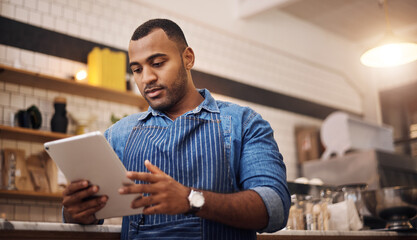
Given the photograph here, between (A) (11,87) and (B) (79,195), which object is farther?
(A) (11,87)

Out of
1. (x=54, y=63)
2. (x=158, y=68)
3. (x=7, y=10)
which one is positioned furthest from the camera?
(x=54, y=63)

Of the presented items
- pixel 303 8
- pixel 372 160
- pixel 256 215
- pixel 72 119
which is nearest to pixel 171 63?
pixel 256 215

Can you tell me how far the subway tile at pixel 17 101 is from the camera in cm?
404

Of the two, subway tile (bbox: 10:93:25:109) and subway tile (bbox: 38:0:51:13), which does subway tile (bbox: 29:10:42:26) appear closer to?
subway tile (bbox: 38:0:51:13)

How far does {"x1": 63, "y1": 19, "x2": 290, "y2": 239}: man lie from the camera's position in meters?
1.40

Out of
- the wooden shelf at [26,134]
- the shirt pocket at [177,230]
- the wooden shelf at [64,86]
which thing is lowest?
the shirt pocket at [177,230]

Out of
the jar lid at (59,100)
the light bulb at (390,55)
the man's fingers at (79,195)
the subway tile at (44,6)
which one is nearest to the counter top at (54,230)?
the man's fingers at (79,195)

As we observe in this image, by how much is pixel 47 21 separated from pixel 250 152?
A: 333 centimetres

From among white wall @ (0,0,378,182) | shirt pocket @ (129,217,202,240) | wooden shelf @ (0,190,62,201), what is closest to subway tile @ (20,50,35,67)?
white wall @ (0,0,378,182)

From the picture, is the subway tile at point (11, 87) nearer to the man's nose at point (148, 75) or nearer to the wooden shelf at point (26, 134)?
the wooden shelf at point (26, 134)

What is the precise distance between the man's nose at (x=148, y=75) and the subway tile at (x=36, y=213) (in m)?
2.81

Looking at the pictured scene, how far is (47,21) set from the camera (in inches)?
171

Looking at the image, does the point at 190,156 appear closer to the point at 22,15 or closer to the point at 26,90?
the point at 26,90

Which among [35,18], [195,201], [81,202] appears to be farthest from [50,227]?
[35,18]
